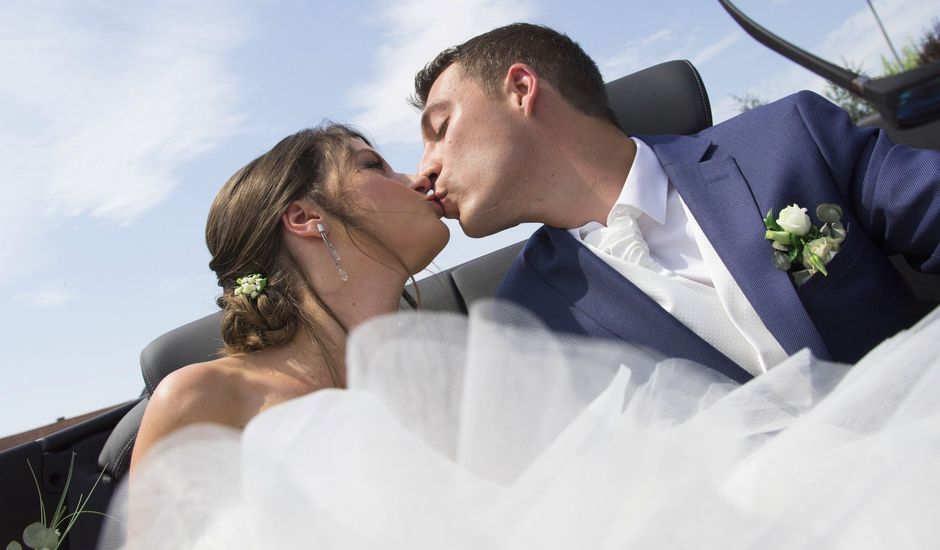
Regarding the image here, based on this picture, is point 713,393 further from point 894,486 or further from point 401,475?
point 401,475

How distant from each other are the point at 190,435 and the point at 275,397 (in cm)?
96

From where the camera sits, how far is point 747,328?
2012mm

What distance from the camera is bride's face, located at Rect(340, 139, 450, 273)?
2318 millimetres

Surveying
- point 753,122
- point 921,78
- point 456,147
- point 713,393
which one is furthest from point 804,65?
point 456,147

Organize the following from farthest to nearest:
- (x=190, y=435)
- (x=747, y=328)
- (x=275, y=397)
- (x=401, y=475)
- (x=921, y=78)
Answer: (x=275, y=397) < (x=747, y=328) < (x=190, y=435) < (x=401, y=475) < (x=921, y=78)

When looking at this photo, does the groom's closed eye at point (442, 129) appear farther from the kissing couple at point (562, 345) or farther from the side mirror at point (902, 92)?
the side mirror at point (902, 92)

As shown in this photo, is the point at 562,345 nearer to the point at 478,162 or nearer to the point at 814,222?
the point at 814,222

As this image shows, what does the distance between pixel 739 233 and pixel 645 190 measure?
13.2 inches

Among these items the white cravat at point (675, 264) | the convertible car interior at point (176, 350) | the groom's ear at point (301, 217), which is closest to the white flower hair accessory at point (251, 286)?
the groom's ear at point (301, 217)

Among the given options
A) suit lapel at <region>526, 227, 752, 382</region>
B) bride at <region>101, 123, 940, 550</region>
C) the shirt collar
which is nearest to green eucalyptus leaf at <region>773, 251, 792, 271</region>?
suit lapel at <region>526, 227, 752, 382</region>

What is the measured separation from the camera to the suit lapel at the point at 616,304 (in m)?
2.01

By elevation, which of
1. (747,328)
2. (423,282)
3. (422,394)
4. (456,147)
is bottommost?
(747,328)

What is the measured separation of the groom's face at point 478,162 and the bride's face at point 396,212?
3.4 inches

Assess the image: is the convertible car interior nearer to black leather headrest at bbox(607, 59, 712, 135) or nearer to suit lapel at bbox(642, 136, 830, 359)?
black leather headrest at bbox(607, 59, 712, 135)
